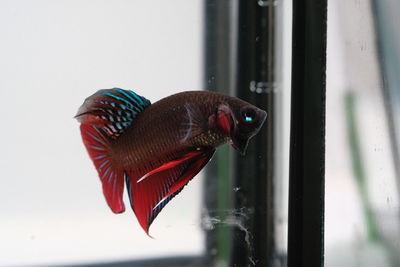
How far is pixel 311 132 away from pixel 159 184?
26 cm

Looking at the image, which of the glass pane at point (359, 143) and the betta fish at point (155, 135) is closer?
the betta fish at point (155, 135)

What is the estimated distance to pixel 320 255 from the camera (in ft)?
2.05

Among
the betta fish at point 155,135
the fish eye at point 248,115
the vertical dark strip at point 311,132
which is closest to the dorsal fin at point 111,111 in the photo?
the betta fish at point 155,135

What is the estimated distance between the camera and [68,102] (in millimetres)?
652

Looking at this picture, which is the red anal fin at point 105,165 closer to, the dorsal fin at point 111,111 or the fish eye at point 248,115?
the dorsal fin at point 111,111

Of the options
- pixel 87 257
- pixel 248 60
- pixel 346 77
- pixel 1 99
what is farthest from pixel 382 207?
pixel 1 99

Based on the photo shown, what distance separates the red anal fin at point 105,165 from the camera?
18.4 inches

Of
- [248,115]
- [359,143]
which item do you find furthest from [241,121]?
[359,143]

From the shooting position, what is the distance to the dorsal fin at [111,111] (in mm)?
468

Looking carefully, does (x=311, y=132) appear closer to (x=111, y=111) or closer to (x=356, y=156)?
(x=356, y=156)

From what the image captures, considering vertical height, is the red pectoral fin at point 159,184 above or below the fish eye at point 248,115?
below

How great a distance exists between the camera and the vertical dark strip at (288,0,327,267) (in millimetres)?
625

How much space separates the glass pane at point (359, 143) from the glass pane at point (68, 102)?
8.7 inches

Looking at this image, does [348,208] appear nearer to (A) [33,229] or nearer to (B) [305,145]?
(B) [305,145]
